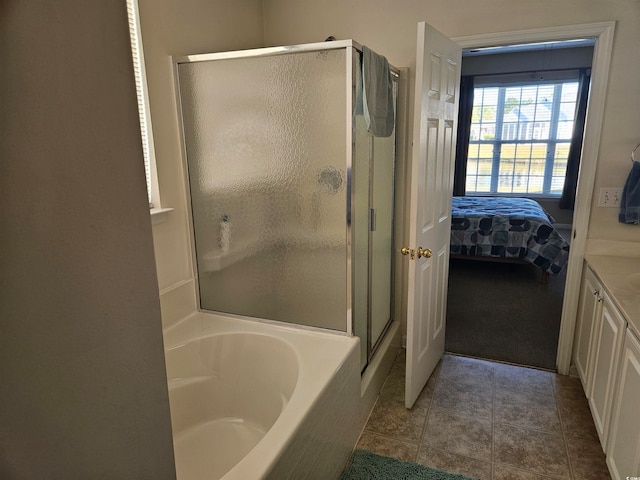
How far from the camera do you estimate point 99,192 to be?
1.73ft

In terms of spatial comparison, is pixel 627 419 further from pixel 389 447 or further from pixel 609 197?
pixel 609 197

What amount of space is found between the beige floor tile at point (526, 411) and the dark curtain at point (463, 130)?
447cm

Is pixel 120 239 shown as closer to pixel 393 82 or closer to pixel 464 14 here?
pixel 393 82

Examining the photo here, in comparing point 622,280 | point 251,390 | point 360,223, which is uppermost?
point 360,223

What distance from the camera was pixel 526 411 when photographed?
7.80ft

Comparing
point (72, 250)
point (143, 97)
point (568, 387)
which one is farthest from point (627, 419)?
point (143, 97)

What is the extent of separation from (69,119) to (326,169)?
1.60 meters

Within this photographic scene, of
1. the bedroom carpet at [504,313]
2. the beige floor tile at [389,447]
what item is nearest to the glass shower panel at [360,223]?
the beige floor tile at [389,447]

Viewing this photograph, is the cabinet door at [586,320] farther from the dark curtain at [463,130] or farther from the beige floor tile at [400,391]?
the dark curtain at [463,130]

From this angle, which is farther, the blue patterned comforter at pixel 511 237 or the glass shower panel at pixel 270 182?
the blue patterned comforter at pixel 511 237

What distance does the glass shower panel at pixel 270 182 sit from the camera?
2004 millimetres

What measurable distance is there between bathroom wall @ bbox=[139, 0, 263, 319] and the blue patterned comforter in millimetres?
3167

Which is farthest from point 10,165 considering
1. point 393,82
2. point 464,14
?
point 464,14

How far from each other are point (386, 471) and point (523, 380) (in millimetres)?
1194
